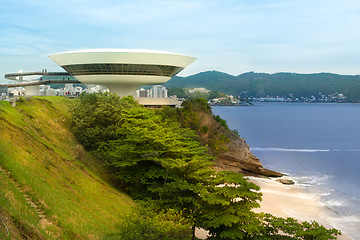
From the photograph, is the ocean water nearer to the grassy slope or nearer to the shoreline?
the shoreline

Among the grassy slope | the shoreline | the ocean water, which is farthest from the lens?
the ocean water

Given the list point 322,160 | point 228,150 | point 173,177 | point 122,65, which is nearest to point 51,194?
point 173,177

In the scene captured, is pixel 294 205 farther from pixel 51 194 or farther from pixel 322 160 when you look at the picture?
pixel 322 160

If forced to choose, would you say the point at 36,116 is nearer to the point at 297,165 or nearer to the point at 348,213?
the point at 348,213

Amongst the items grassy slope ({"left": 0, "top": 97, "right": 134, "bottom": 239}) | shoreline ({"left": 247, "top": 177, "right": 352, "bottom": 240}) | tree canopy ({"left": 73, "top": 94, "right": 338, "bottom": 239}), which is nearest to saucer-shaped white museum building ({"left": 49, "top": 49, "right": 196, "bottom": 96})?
tree canopy ({"left": 73, "top": 94, "right": 338, "bottom": 239})

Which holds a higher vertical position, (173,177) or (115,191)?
(173,177)

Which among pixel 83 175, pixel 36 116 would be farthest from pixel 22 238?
pixel 36 116

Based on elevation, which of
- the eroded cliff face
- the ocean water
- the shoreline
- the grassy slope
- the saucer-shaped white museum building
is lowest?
the ocean water
